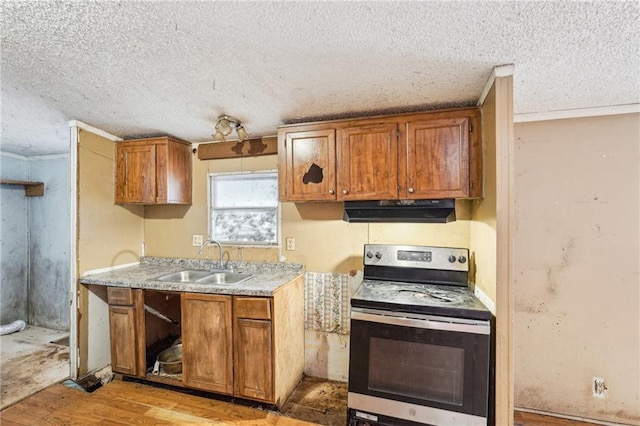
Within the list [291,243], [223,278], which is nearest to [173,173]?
[223,278]

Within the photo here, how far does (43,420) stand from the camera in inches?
75.1

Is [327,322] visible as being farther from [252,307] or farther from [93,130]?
[93,130]

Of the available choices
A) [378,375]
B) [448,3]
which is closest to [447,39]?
[448,3]

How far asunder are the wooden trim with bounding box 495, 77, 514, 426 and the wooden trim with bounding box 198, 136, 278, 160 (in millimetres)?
1794

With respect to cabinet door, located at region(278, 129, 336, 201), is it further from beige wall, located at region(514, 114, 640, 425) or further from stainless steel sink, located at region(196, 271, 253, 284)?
beige wall, located at region(514, 114, 640, 425)

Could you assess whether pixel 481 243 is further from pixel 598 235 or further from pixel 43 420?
pixel 43 420

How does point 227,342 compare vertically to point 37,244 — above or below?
below

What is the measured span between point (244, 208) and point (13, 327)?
3.31m

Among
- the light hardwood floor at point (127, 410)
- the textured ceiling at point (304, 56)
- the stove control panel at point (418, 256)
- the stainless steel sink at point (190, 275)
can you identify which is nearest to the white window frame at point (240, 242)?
the stainless steel sink at point (190, 275)

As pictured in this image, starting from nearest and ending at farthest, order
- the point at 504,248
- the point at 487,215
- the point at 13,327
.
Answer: the point at 504,248, the point at 487,215, the point at 13,327

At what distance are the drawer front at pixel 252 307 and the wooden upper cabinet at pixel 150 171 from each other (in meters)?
1.30

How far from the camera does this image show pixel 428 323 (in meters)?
1.61

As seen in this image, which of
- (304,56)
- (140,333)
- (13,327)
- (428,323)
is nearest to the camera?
(304,56)

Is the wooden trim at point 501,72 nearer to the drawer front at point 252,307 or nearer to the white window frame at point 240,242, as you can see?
the white window frame at point 240,242
